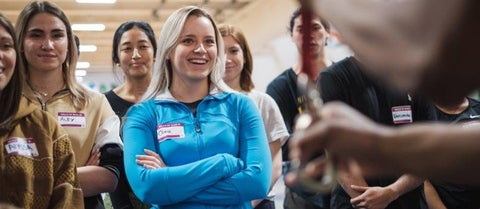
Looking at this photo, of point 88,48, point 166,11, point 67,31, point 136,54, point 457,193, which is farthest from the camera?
point 88,48

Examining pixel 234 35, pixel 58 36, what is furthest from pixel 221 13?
pixel 58 36

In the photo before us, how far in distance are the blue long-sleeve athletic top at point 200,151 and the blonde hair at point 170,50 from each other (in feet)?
0.39

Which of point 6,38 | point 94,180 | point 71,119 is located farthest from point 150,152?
point 6,38

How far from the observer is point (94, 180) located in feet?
8.17

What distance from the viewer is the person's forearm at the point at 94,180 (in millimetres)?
2463

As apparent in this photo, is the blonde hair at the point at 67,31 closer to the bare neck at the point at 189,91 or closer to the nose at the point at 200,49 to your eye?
the bare neck at the point at 189,91

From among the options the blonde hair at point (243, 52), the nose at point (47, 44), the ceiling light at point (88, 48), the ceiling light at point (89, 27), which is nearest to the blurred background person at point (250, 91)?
the blonde hair at point (243, 52)

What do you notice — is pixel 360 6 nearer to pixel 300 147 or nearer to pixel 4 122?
pixel 300 147

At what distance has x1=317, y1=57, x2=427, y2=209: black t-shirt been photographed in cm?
253

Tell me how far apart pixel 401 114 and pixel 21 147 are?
1438 millimetres

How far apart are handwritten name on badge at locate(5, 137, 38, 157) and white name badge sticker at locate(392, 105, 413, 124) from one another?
4.47ft

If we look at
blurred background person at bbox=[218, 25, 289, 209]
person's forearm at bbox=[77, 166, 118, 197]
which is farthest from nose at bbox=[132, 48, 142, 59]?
person's forearm at bbox=[77, 166, 118, 197]

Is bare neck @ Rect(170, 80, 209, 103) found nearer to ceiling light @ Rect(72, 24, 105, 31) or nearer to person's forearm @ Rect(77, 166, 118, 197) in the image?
person's forearm @ Rect(77, 166, 118, 197)

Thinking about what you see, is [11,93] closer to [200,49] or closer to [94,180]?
[94,180]
